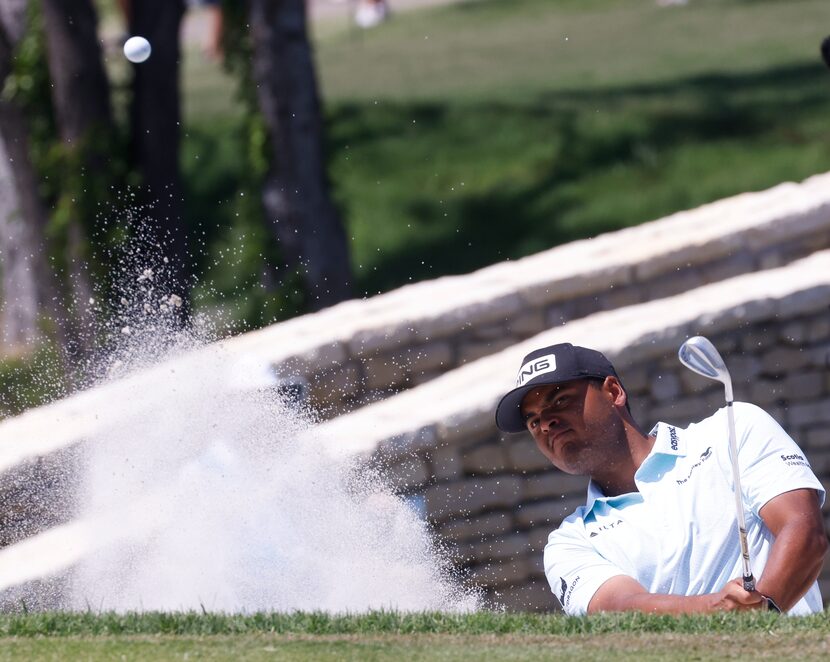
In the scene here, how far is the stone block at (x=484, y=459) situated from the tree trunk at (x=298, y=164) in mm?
5307

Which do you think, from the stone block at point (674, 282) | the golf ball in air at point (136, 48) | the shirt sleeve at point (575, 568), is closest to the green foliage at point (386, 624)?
the shirt sleeve at point (575, 568)

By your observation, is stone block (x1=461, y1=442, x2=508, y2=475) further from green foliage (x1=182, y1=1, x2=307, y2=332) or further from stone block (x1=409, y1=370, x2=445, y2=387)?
green foliage (x1=182, y1=1, x2=307, y2=332)

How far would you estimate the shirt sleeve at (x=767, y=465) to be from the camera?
4113 mm

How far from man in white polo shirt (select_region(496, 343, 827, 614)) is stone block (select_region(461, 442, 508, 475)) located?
1.58m

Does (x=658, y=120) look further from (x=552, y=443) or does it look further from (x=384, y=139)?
(x=552, y=443)

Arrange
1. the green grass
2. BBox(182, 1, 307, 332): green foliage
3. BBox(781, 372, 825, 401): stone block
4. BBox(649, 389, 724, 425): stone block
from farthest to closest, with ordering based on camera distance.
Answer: BBox(182, 1, 307, 332): green foliage → BBox(781, 372, 825, 401): stone block → BBox(649, 389, 724, 425): stone block → the green grass

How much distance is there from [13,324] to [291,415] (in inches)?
341

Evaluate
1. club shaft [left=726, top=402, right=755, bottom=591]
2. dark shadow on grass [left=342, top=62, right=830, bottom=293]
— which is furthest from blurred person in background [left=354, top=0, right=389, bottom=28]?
club shaft [left=726, top=402, right=755, bottom=591]

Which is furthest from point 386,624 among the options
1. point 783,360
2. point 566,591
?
point 783,360

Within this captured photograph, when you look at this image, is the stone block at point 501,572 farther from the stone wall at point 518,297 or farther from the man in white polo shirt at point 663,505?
the man in white polo shirt at point 663,505

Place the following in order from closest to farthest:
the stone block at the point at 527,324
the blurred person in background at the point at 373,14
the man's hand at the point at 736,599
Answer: the man's hand at the point at 736,599 → the stone block at the point at 527,324 → the blurred person in background at the point at 373,14

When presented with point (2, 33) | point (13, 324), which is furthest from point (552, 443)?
point (13, 324)

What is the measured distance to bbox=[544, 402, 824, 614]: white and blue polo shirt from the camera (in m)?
4.16

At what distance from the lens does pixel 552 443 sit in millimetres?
4426
